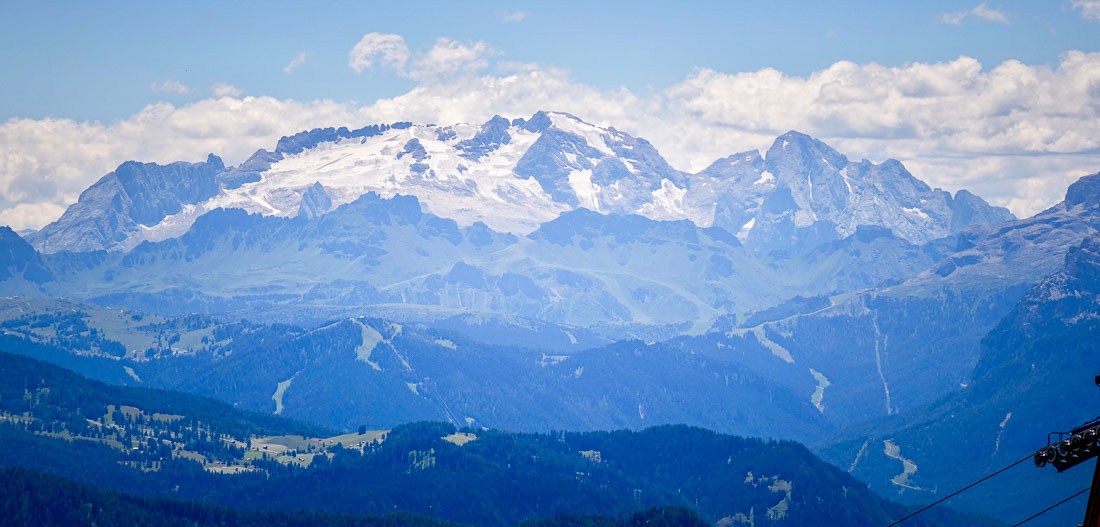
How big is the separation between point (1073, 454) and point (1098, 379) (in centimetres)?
402

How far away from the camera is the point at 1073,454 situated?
50156mm

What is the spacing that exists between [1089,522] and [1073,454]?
2924 millimetres

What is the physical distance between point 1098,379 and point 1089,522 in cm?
571

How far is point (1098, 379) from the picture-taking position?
5250 cm

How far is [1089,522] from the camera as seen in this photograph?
50.8m

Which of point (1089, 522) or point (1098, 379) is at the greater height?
point (1098, 379)
